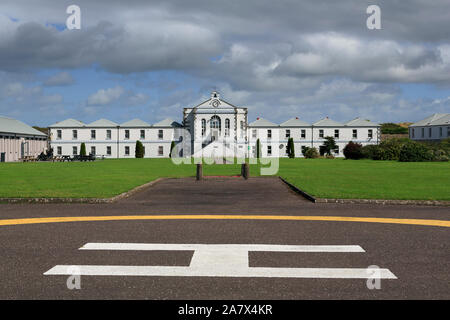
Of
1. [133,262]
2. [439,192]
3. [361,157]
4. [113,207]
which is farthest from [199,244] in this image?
[361,157]

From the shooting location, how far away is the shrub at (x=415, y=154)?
2042 inches

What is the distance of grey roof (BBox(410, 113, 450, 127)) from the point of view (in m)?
88.7

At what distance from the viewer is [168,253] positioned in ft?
23.3

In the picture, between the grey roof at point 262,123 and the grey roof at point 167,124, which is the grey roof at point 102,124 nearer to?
the grey roof at point 167,124

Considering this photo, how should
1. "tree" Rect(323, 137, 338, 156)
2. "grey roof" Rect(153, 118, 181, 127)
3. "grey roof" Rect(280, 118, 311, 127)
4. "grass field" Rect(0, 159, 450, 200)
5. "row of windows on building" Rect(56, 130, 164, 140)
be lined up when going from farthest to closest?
"grey roof" Rect(280, 118, 311, 127) < "grey roof" Rect(153, 118, 181, 127) < "row of windows on building" Rect(56, 130, 164, 140) < "tree" Rect(323, 137, 338, 156) < "grass field" Rect(0, 159, 450, 200)

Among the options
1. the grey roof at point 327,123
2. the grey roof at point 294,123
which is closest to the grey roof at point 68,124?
the grey roof at point 294,123

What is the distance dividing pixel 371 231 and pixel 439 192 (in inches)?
336

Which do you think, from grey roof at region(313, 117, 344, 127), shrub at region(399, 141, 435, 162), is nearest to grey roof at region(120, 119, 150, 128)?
grey roof at region(313, 117, 344, 127)

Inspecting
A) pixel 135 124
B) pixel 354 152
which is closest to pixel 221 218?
pixel 354 152

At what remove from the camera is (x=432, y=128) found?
90.9 meters

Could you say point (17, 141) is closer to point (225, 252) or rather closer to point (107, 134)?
point (107, 134)

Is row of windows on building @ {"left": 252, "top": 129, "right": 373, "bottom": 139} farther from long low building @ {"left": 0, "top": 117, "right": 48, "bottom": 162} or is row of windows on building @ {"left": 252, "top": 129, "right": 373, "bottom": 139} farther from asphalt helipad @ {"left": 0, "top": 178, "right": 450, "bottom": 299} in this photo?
asphalt helipad @ {"left": 0, "top": 178, "right": 450, "bottom": 299}

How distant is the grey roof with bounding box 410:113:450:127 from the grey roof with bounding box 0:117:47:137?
7220 centimetres
